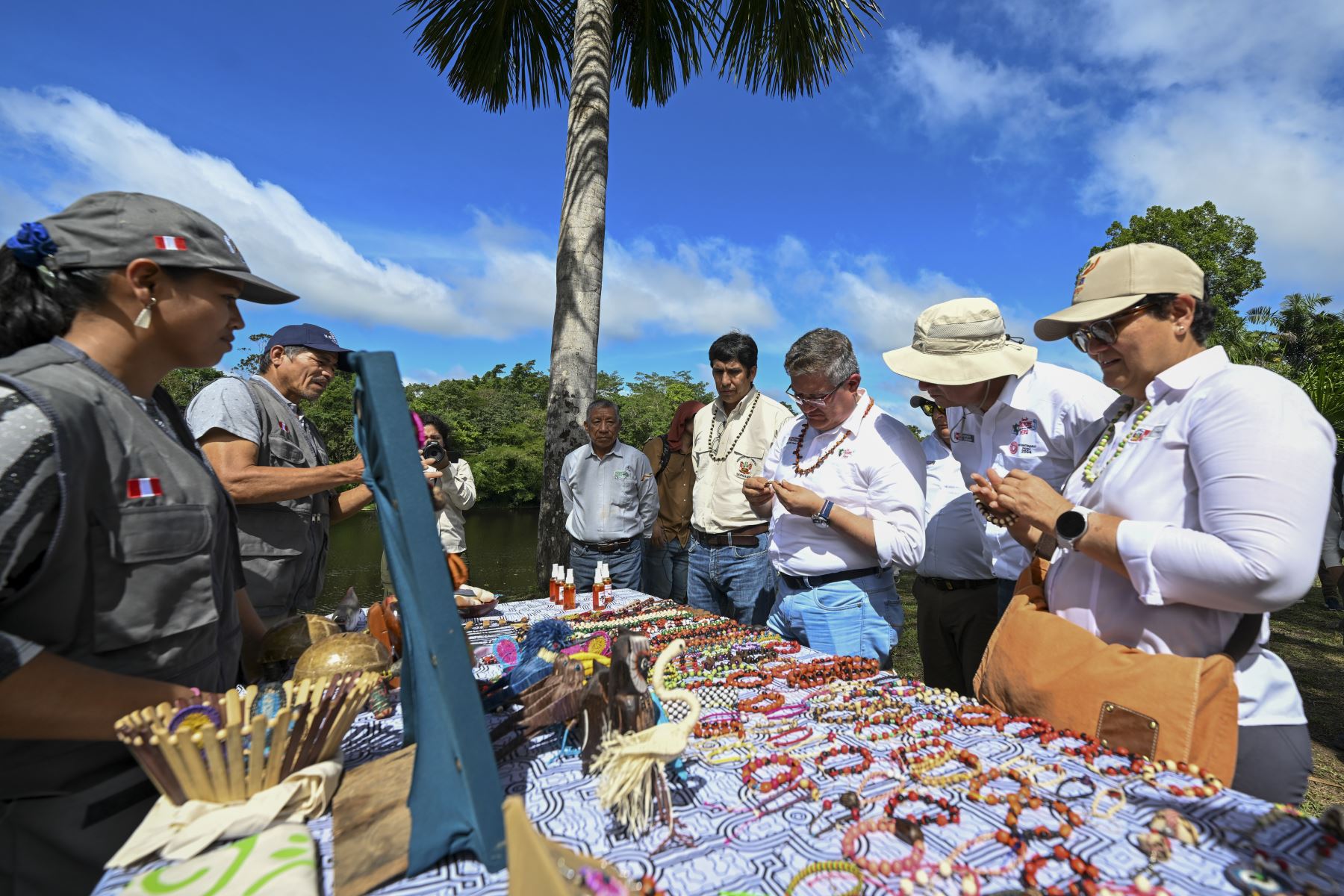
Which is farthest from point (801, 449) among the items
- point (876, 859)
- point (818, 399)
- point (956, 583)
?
point (876, 859)

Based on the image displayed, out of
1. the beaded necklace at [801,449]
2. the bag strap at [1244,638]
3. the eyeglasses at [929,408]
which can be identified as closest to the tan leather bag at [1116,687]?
the bag strap at [1244,638]

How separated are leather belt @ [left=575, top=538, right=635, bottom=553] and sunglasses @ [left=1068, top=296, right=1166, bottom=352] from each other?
3623mm

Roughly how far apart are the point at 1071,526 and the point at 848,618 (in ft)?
3.49

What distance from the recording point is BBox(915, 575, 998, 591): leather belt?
3.14m

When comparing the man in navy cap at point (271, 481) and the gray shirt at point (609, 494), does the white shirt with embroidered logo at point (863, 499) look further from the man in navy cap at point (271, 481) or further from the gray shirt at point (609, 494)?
the gray shirt at point (609, 494)

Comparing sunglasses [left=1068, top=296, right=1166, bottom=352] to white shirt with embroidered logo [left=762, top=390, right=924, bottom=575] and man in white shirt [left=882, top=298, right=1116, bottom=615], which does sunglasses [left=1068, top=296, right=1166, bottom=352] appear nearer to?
man in white shirt [left=882, top=298, right=1116, bottom=615]

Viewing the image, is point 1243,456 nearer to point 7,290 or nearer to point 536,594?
point 7,290

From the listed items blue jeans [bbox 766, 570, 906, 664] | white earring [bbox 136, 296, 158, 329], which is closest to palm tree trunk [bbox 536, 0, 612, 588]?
blue jeans [bbox 766, 570, 906, 664]

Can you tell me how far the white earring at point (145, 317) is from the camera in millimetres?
1467

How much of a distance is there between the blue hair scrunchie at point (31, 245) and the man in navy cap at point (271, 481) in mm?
997

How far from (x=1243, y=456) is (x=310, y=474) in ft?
9.72

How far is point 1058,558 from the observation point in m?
1.82

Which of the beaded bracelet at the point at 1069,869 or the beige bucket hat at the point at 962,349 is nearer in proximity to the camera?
the beaded bracelet at the point at 1069,869

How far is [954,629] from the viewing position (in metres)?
3.25
